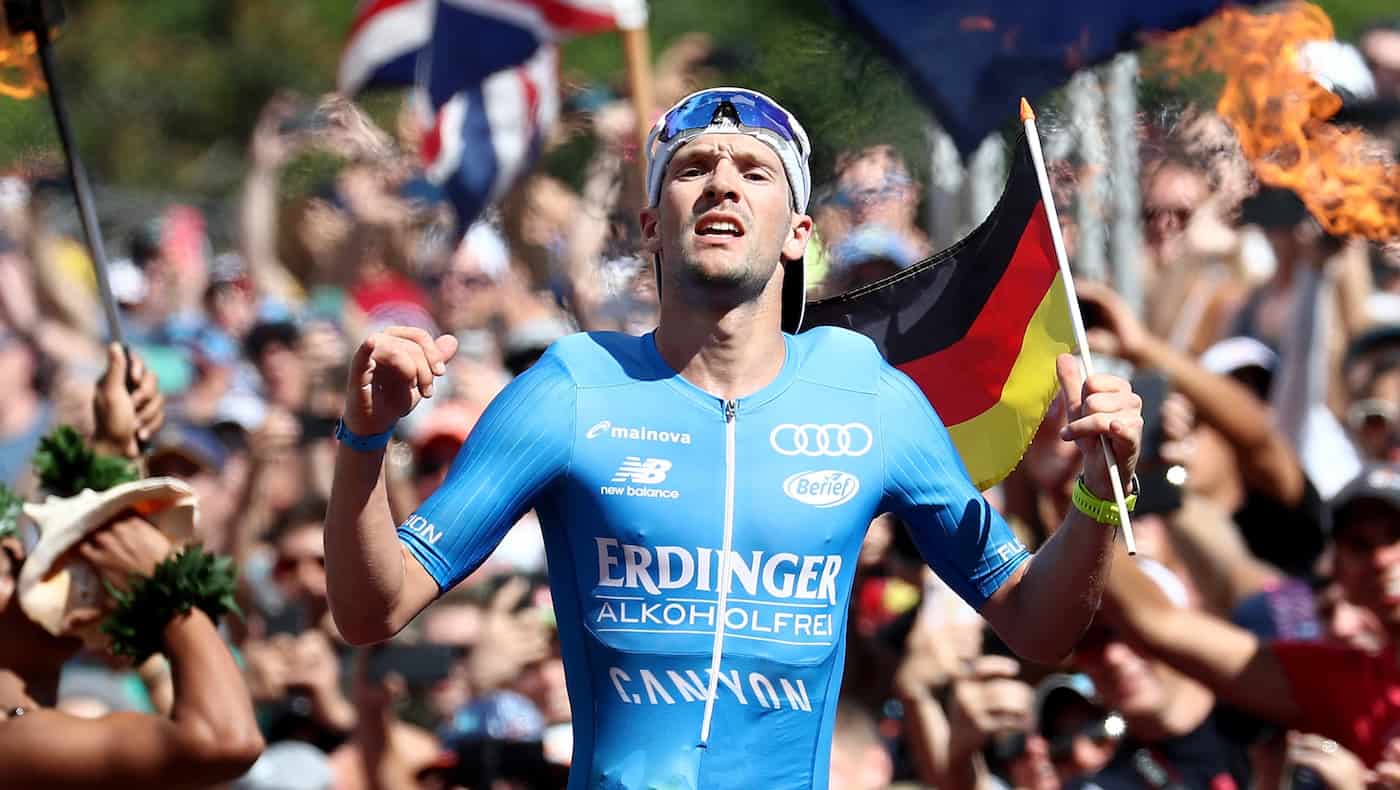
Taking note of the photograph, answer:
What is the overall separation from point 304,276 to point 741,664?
10.1 meters

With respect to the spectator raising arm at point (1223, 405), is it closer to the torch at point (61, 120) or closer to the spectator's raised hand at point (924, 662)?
the spectator's raised hand at point (924, 662)

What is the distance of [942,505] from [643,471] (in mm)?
628

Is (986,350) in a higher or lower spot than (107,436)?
higher

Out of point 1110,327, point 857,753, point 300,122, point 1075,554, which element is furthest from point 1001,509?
point 300,122

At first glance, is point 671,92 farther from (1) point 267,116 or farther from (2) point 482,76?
(1) point 267,116

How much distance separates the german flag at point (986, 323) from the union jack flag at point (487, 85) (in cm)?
502

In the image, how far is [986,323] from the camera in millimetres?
4848

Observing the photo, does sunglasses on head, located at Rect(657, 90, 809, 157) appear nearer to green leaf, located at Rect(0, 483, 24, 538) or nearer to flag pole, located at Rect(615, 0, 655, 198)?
green leaf, located at Rect(0, 483, 24, 538)

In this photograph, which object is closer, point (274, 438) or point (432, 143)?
point (274, 438)

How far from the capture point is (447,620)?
309 inches

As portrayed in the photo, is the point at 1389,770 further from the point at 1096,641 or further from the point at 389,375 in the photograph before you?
the point at 389,375

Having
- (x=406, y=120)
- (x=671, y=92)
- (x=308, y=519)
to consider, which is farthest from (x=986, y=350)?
(x=406, y=120)

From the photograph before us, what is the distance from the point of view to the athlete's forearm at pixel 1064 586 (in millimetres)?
4121

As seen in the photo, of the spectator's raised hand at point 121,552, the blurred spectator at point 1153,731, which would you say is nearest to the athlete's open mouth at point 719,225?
the spectator's raised hand at point 121,552
